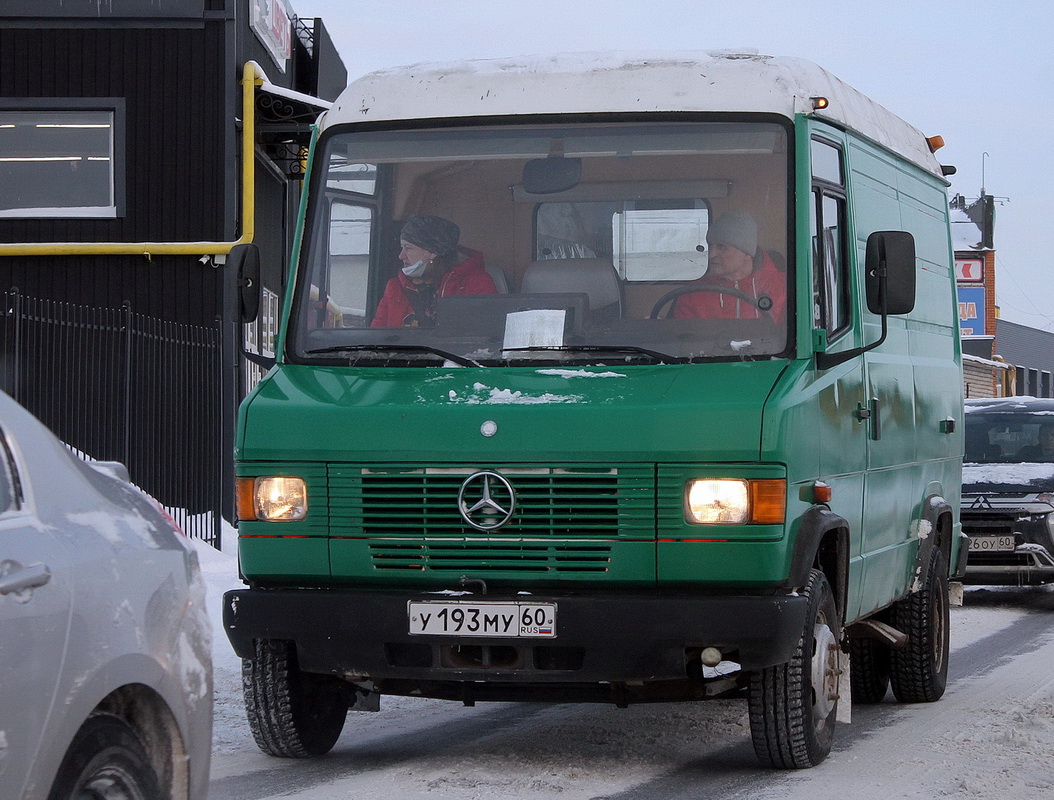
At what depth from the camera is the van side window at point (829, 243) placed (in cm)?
716

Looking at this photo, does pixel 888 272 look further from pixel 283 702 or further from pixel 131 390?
pixel 131 390

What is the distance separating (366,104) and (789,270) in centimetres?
195

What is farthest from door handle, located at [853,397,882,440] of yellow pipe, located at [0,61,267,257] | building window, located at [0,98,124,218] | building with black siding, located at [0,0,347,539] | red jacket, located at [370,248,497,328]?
building window, located at [0,98,124,218]

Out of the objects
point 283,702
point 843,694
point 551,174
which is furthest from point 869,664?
point 283,702

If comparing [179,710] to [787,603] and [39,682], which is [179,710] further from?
[787,603]

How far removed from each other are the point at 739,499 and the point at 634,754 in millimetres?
1543

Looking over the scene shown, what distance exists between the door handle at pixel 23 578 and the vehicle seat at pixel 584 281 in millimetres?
3498

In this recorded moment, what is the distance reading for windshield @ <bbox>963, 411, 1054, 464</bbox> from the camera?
51.0 ft

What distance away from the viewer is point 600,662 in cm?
638

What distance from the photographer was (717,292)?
696 centimetres

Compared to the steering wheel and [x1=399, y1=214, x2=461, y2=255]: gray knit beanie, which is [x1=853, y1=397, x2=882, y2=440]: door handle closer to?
the steering wheel

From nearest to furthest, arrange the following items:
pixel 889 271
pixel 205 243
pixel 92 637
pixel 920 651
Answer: pixel 92 637
pixel 889 271
pixel 920 651
pixel 205 243

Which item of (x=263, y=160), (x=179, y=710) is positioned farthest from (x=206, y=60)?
(x=179, y=710)

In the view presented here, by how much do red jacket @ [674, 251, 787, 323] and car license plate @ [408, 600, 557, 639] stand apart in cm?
136
